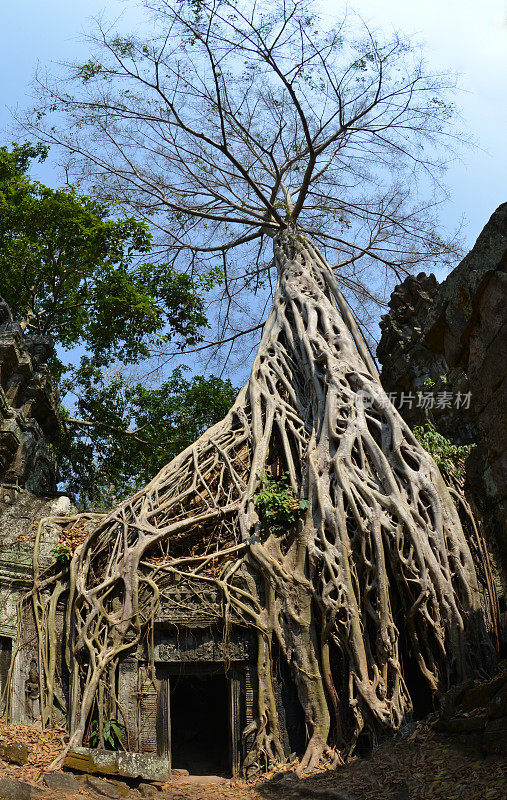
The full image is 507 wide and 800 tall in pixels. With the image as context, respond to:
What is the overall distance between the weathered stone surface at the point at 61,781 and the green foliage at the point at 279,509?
3001mm

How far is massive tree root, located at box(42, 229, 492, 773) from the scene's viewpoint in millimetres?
6633

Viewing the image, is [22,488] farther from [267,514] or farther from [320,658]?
[320,658]

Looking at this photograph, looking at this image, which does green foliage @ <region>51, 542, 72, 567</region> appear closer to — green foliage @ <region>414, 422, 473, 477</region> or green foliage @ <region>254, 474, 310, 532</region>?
green foliage @ <region>254, 474, 310, 532</region>

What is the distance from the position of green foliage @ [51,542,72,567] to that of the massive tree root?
0.41 feet

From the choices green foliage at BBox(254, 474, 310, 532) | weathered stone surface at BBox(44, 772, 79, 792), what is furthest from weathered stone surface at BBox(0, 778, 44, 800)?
green foliage at BBox(254, 474, 310, 532)

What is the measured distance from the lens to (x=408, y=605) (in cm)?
704

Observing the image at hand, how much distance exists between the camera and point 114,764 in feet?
19.7

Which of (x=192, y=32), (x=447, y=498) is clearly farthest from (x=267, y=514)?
(x=192, y=32)

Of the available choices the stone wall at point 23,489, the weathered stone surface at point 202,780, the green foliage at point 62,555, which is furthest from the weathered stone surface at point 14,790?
the green foliage at point 62,555

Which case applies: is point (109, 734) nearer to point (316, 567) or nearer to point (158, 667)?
point (158, 667)

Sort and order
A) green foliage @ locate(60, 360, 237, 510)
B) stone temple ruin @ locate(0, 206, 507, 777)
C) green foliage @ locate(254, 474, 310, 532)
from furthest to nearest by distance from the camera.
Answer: green foliage @ locate(60, 360, 237, 510), green foliage @ locate(254, 474, 310, 532), stone temple ruin @ locate(0, 206, 507, 777)

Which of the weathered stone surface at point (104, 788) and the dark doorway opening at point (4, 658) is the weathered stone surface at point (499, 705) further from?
the dark doorway opening at point (4, 658)

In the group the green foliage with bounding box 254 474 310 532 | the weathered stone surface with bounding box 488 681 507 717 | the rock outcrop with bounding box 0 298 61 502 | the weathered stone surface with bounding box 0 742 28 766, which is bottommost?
the weathered stone surface with bounding box 0 742 28 766

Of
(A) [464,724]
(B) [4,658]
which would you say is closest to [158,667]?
(B) [4,658]
